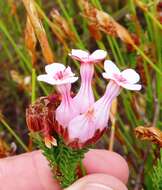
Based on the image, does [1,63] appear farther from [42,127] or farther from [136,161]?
[42,127]

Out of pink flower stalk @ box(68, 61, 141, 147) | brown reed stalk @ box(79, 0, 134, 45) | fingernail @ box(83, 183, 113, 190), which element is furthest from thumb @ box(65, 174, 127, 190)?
brown reed stalk @ box(79, 0, 134, 45)

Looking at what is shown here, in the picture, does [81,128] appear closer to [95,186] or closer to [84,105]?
[84,105]

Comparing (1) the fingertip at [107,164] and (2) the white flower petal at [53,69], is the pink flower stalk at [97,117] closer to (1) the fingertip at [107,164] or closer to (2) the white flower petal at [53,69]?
(2) the white flower petal at [53,69]

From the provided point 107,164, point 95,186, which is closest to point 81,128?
point 95,186

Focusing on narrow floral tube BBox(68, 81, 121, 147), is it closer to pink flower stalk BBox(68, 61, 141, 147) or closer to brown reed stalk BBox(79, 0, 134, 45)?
pink flower stalk BBox(68, 61, 141, 147)

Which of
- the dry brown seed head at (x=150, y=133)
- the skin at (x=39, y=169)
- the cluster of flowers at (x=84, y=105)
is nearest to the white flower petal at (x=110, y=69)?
the cluster of flowers at (x=84, y=105)
